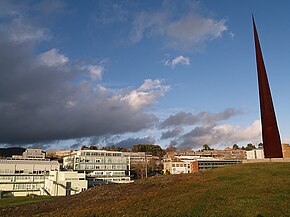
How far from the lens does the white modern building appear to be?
8988cm

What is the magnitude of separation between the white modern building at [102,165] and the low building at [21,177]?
1270cm

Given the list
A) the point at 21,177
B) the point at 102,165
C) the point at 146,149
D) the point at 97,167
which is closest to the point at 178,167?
the point at 102,165

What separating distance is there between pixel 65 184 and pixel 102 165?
1172 inches

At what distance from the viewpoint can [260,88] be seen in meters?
36.8

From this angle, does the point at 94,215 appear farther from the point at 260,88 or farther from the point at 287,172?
the point at 260,88

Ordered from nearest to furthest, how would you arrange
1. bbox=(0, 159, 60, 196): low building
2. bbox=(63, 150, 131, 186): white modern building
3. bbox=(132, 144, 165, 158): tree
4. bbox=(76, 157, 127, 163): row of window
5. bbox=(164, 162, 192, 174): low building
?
1. bbox=(0, 159, 60, 196): low building
2. bbox=(63, 150, 131, 186): white modern building
3. bbox=(76, 157, 127, 163): row of window
4. bbox=(164, 162, 192, 174): low building
5. bbox=(132, 144, 165, 158): tree

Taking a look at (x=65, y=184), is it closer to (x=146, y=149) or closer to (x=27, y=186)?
(x=27, y=186)

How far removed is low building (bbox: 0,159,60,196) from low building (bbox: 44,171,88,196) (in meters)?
5.13

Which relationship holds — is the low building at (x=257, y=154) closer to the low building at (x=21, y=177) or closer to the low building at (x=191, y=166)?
the low building at (x=21, y=177)

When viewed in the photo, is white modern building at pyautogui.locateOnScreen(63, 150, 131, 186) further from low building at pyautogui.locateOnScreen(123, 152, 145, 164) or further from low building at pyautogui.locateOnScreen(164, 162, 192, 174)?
low building at pyautogui.locateOnScreen(123, 152, 145, 164)

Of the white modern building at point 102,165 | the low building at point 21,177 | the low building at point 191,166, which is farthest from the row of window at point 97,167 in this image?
the low building at point 191,166

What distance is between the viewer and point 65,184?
62969 mm

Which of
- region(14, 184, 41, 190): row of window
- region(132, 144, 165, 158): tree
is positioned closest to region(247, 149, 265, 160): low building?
region(14, 184, 41, 190): row of window

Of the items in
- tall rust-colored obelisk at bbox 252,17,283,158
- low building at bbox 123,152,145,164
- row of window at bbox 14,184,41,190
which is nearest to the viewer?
tall rust-colored obelisk at bbox 252,17,283,158
